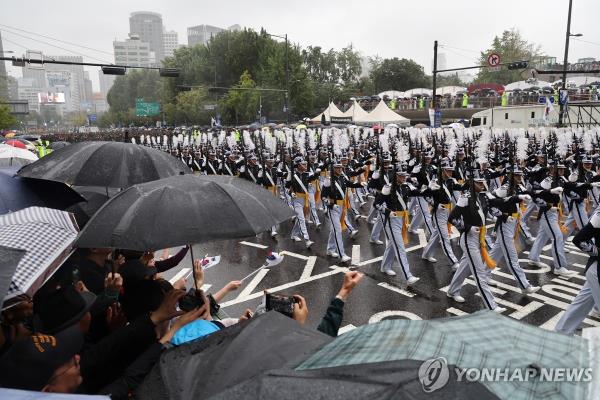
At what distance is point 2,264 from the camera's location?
7.06 ft

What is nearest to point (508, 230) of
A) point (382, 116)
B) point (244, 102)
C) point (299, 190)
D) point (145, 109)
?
point (299, 190)

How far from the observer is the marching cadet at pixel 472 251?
21.0ft

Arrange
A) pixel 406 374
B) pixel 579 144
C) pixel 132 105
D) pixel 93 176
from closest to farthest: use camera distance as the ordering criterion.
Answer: pixel 406 374 → pixel 93 176 → pixel 579 144 → pixel 132 105

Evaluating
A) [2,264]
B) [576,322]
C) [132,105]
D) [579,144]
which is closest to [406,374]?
[2,264]

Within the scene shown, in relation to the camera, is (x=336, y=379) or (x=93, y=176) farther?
(x=93, y=176)

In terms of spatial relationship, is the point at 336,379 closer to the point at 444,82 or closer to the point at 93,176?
the point at 93,176

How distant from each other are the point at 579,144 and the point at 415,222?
26.8 feet

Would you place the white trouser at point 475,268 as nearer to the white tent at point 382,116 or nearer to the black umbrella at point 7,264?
the black umbrella at point 7,264

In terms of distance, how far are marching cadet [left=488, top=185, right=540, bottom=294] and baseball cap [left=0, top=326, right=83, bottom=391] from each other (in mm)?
6633

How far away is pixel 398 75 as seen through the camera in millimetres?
64312

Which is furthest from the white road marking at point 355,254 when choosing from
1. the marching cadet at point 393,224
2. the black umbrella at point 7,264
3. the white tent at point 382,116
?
the white tent at point 382,116

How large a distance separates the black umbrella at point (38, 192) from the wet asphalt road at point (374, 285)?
3.01m

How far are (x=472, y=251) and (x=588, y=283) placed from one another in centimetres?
169

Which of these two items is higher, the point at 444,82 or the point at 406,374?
the point at 444,82
